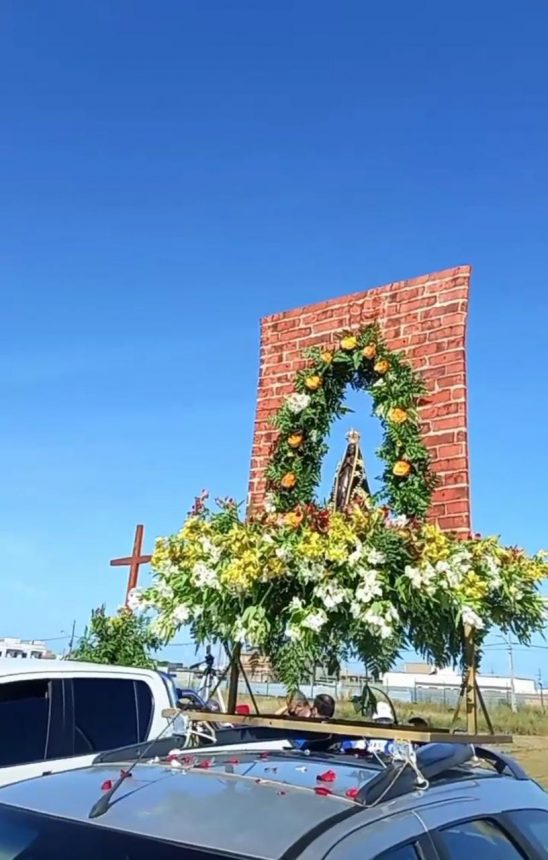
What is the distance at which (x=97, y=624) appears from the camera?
379 inches

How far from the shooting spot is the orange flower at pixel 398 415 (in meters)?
5.46

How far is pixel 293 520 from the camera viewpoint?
4418mm

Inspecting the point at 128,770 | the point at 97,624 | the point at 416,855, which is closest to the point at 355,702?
the point at 128,770

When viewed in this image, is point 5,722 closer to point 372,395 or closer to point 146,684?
point 146,684

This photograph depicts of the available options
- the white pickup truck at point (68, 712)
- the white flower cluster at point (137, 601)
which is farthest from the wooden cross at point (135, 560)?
the white flower cluster at point (137, 601)

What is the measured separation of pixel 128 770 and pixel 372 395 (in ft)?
11.6

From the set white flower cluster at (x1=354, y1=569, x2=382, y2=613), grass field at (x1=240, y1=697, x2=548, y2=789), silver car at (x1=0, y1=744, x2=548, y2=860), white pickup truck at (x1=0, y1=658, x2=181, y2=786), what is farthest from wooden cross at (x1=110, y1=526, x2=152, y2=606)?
silver car at (x1=0, y1=744, x2=548, y2=860)

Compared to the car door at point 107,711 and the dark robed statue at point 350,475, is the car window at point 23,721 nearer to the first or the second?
the car door at point 107,711

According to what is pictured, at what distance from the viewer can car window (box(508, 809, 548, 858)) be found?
2.48 m

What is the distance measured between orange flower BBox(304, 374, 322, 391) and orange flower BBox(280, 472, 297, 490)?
0.62 m

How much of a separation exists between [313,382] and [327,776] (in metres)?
3.74

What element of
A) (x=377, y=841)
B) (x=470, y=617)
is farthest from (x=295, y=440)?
(x=377, y=841)

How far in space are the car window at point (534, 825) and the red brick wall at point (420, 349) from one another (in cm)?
252

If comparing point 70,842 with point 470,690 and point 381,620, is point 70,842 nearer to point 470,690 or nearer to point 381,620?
point 381,620
